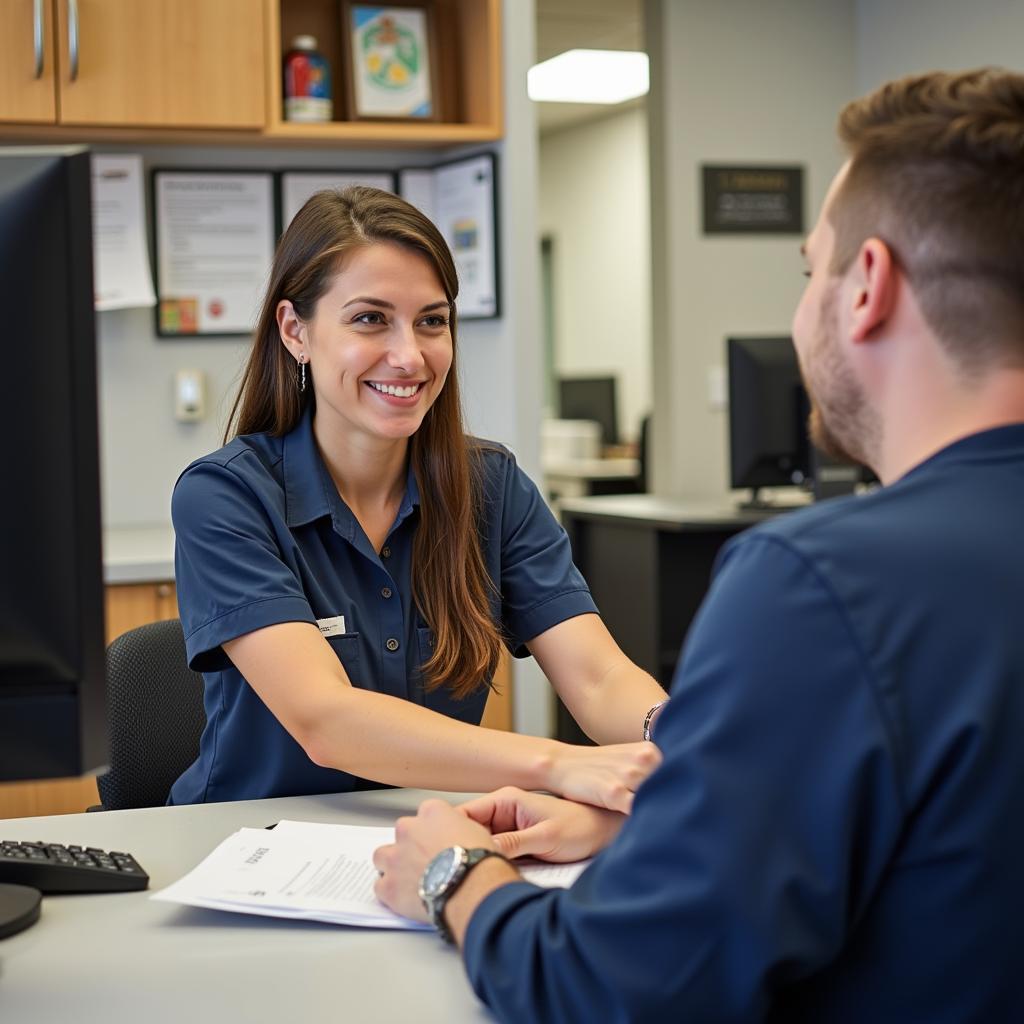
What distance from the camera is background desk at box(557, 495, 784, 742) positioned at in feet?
12.7

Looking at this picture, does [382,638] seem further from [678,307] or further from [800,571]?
[678,307]

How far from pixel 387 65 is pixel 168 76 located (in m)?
0.55

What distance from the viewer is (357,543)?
173cm

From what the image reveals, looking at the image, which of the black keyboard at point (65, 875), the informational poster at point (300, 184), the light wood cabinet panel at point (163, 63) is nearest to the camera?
the black keyboard at point (65, 875)

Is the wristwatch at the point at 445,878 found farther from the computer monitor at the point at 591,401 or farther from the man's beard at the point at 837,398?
the computer monitor at the point at 591,401

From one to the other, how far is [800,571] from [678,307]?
4.12m

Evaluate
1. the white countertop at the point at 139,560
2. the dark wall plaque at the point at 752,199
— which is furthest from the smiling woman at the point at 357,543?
the dark wall plaque at the point at 752,199

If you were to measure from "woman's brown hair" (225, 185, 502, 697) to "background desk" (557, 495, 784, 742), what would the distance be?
1.99m

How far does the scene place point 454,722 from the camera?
1464 mm

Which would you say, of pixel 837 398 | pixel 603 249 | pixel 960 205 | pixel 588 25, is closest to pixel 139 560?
pixel 837 398

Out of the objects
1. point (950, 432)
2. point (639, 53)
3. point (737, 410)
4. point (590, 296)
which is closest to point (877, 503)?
point (950, 432)

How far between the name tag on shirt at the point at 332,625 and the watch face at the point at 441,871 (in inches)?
25.3

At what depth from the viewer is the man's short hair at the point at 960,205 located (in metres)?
0.84

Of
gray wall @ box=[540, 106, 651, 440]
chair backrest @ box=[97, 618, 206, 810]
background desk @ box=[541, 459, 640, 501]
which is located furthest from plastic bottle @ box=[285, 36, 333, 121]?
gray wall @ box=[540, 106, 651, 440]
